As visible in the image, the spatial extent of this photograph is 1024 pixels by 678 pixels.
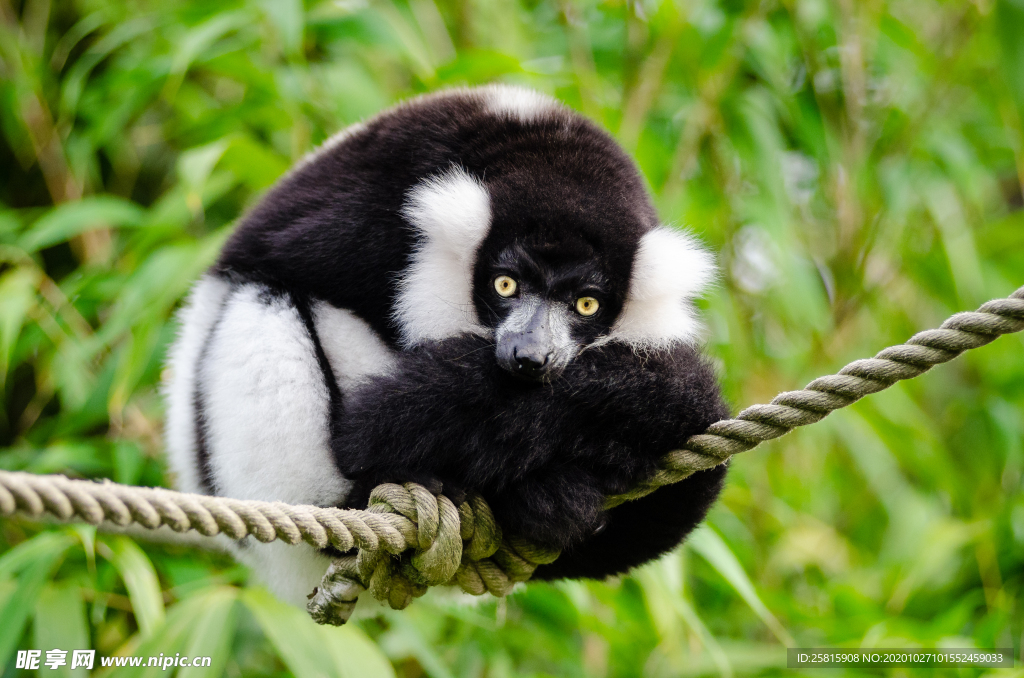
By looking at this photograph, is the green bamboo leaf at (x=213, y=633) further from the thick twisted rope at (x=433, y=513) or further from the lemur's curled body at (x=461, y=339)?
the thick twisted rope at (x=433, y=513)

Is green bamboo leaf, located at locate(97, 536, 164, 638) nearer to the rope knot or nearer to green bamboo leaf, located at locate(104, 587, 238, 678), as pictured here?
green bamboo leaf, located at locate(104, 587, 238, 678)

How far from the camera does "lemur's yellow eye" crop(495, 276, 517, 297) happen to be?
1966 millimetres

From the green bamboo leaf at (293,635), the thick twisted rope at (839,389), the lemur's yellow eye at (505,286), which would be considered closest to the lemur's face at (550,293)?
the lemur's yellow eye at (505,286)

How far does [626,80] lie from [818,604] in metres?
2.63

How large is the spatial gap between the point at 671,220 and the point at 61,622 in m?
2.24

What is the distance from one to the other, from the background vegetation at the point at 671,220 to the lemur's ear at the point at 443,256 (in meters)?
1.02

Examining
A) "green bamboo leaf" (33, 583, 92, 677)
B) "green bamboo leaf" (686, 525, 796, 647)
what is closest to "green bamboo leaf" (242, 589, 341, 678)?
"green bamboo leaf" (33, 583, 92, 677)

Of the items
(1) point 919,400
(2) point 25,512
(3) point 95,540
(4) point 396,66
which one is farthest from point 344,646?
(1) point 919,400

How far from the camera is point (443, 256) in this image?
2012 mm

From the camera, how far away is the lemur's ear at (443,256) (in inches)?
75.9

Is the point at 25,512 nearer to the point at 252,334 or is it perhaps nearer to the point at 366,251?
the point at 252,334

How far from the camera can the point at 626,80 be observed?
3496 millimetres

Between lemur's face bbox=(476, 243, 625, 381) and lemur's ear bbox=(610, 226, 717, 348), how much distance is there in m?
0.04

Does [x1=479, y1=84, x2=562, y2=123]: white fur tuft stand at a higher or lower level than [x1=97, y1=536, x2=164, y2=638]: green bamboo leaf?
higher
